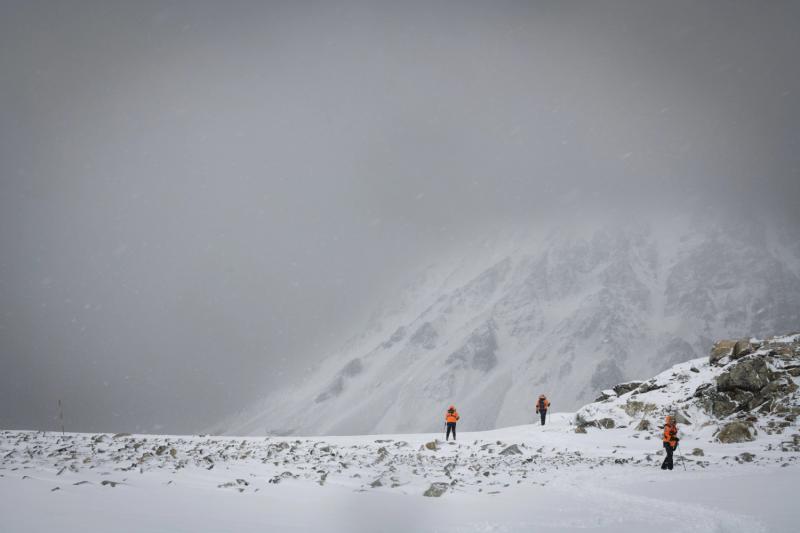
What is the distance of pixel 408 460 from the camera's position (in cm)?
1981

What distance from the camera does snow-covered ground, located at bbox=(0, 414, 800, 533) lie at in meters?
7.93

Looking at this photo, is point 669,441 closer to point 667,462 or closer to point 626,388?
point 667,462

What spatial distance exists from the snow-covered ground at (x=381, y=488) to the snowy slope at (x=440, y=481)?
2.0 inches

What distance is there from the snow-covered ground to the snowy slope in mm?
50

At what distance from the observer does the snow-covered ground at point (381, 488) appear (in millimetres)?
7926

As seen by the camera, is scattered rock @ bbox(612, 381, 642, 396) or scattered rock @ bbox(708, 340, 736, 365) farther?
scattered rock @ bbox(612, 381, 642, 396)

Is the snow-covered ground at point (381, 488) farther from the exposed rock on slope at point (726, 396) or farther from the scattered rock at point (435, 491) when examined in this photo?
the exposed rock on slope at point (726, 396)

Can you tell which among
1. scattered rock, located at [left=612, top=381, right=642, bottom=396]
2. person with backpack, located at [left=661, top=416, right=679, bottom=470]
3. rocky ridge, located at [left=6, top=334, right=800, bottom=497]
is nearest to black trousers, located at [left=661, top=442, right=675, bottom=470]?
person with backpack, located at [left=661, top=416, right=679, bottom=470]

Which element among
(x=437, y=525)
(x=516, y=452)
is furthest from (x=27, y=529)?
(x=516, y=452)

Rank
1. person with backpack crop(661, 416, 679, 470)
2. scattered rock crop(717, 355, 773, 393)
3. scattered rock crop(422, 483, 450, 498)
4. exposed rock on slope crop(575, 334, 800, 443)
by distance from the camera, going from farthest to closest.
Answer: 1. scattered rock crop(717, 355, 773, 393)
2. exposed rock on slope crop(575, 334, 800, 443)
3. person with backpack crop(661, 416, 679, 470)
4. scattered rock crop(422, 483, 450, 498)

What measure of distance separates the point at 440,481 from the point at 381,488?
2.30 metres

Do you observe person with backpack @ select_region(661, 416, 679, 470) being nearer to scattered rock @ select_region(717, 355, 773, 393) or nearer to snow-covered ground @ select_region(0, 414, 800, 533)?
snow-covered ground @ select_region(0, 414, 800, 533)

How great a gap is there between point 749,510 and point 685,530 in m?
2.53

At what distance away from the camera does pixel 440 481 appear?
14.6 m
